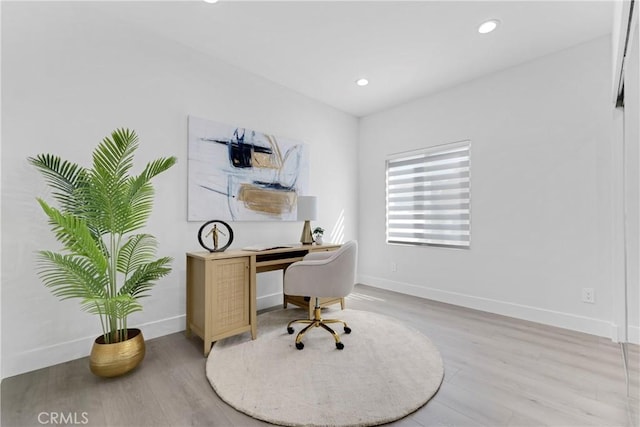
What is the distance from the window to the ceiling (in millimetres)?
935

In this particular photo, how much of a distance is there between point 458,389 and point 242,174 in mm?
2667

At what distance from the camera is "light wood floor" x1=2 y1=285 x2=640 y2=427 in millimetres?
1514

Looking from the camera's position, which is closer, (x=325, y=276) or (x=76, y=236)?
(x=76, y=236)

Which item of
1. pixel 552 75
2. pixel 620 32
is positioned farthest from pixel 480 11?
pixel 552 75

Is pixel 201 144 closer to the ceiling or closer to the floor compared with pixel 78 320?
closer to the ceiling

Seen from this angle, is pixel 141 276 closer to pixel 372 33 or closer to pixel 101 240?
pixel 101 240

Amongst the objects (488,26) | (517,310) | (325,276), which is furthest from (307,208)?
(517,310)

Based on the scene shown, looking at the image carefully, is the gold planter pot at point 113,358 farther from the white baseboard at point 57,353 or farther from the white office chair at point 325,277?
the white office chair at point 325,277

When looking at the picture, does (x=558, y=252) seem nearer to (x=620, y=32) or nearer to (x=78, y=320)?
(x=620, y=32)

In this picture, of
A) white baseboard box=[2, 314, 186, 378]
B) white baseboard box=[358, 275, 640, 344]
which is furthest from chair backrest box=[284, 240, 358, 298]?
white baseboard box=[358, 275, 640, 344]

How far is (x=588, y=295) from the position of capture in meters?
2.62

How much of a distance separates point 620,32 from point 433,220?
7.89 feet

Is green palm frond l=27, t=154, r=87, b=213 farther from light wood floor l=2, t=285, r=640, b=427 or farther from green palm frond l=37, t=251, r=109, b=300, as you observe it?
light wood floor l=2, t=285, r=640, b=427

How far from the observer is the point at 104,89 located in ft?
7.60
